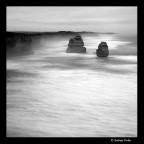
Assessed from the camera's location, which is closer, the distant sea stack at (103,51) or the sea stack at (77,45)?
the distant sea stack at (103,51)

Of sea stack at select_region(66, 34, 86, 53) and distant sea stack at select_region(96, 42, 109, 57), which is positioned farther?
sea stack at select_region(66, 34, 86, 53)

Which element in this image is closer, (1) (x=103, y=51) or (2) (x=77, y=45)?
(1) (x=103, y=51)

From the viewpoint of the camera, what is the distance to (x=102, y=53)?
169 ft

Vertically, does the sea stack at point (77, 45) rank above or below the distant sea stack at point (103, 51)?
above

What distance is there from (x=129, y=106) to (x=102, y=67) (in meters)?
23.8

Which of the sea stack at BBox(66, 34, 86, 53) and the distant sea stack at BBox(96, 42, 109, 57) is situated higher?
the sea stack at BBox(66, 34, 86, 53)

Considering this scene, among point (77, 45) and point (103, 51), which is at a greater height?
point (77, 45)

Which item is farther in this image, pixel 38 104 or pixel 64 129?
pixel 38 104

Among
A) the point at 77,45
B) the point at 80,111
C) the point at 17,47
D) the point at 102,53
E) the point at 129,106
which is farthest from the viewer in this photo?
the point at 17,47

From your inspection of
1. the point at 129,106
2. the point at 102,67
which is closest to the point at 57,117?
the point at 129,106
